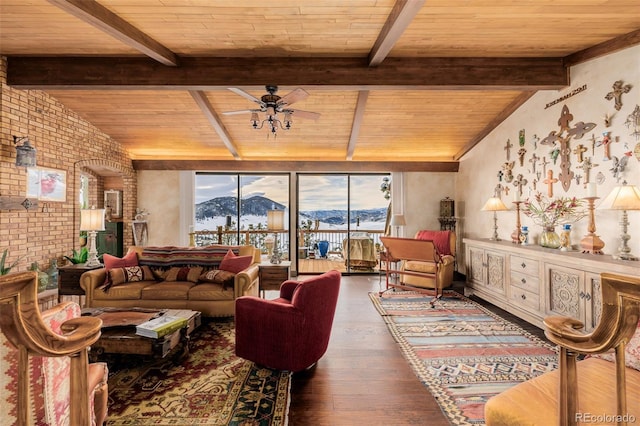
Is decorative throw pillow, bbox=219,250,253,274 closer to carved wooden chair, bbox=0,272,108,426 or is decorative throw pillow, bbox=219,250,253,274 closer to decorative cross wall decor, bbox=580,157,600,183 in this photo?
carved wooden chair, bbox=0,272,108,426

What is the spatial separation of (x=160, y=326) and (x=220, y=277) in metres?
1.38

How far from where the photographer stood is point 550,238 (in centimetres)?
383

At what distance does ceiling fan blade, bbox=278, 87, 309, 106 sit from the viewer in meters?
3.27

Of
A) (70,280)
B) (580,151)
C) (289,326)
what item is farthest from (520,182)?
(70,280)

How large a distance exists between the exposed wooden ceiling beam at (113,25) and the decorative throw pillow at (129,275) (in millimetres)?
2618

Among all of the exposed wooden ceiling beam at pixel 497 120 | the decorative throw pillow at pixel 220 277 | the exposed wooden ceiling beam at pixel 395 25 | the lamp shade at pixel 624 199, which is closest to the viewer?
the exposed wooden ceiling beam at pixel 395 25

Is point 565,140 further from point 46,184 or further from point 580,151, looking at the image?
point 46,184

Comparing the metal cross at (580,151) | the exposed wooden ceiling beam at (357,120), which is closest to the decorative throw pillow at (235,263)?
the exposed wooden ceiling beam at (357,120)

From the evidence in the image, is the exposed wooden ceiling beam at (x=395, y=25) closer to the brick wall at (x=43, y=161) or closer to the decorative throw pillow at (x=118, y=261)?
the decorative throw pillow at (x=118, y=261)

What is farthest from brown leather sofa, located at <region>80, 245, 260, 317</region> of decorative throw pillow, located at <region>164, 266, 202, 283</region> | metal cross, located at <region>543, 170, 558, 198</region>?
metal cross, located at <region>543, 170, 558, 198</region>

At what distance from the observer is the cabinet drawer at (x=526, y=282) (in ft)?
12.0

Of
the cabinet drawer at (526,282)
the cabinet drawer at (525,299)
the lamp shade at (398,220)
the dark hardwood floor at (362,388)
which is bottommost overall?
the dark hardwood floor at (362,388)

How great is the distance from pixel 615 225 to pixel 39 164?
6975 mm

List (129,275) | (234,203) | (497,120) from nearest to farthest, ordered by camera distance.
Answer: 1. (129,275)
2. (497,120)
3. (234,203)
